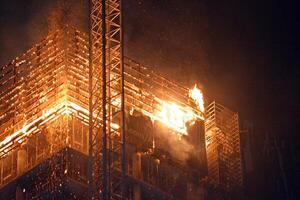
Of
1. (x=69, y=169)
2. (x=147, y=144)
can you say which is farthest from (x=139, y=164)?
(x=69, y=169)

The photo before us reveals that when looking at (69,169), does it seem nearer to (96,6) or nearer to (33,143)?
(33,143)

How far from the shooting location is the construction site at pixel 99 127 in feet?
148

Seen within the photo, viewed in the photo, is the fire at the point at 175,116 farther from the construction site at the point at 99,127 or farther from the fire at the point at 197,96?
the fire at the point at 197,96

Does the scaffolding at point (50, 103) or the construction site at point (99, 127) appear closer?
the construction site at point (99, 127)

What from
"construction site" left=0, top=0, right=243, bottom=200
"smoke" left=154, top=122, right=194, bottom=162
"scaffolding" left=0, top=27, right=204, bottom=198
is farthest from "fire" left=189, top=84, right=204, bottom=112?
"scaffolding" left=0, top=27, right=204, bottom=198

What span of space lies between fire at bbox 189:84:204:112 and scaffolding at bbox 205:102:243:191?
1421 mm

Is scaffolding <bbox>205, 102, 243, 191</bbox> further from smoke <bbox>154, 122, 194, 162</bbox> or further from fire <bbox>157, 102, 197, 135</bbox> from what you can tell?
smoke <bbox>154, 122, 194, 162</bbox>

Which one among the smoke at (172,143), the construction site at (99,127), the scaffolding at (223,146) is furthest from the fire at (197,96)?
the smoke at (172,143)

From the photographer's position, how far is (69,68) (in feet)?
157

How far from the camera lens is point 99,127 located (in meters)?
45.7

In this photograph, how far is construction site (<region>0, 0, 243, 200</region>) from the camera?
4503cm

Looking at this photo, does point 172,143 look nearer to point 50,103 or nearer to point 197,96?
point 197,96

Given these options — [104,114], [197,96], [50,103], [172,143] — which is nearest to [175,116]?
[172,143]

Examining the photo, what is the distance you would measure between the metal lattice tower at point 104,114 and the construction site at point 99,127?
45mm
